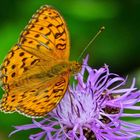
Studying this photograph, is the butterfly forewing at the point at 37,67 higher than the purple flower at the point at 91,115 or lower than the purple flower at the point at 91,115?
higher

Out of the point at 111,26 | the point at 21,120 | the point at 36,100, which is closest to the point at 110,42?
the point at 111,26

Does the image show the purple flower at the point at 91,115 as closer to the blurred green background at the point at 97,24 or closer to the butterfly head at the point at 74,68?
the butterfly head at the point at 74,68

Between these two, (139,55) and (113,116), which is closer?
(113,116)

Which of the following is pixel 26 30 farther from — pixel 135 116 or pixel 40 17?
pixel 135 116

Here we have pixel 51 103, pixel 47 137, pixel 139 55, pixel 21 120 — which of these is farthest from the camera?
pixel 139 55

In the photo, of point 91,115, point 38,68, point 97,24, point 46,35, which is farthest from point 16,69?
point 97,24

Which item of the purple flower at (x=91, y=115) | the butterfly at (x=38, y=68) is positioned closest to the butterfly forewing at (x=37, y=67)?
the butterfly at (x=38, y=68)

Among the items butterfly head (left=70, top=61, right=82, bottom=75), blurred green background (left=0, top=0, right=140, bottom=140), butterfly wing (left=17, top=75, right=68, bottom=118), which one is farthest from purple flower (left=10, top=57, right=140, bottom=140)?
blurred green background (left=0, top=0, right=140, bottom=140)

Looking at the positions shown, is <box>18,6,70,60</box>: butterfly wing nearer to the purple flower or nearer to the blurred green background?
the purple flower
